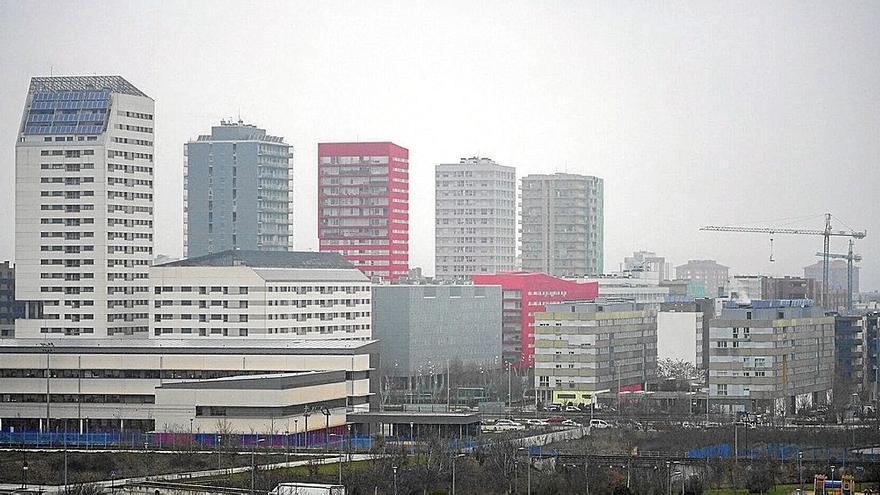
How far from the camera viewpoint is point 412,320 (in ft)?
205

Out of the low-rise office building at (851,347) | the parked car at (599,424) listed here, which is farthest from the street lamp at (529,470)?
the low-rise office building at (851,347)

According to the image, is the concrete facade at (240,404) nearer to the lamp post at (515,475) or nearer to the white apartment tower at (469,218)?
the lamp post at (515,475)

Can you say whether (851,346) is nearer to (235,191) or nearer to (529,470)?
(529,470)

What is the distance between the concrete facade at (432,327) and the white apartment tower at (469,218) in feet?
102

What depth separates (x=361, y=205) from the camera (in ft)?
275

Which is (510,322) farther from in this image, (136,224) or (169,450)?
(169,450)

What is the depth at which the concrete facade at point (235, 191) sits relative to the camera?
82688 millimetres

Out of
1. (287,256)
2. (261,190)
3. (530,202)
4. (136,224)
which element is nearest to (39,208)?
(136,224)

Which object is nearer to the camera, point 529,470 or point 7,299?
point 529,470

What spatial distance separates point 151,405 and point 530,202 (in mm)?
60002

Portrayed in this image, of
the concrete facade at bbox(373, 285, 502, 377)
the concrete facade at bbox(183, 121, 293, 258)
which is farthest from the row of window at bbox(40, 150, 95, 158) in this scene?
the concrete facade at bbox(183, 121, 293, 258)

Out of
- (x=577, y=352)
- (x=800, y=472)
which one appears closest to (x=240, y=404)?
(x=800, y=472)

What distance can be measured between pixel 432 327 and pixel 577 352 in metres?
13.0

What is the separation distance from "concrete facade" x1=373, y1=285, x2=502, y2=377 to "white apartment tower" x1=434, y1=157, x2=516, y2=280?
31098mm
